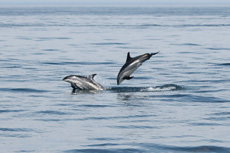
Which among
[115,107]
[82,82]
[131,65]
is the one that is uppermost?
[131,65]

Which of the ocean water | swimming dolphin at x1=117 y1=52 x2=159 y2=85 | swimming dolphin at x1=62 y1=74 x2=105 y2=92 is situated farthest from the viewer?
swimming dolphin at x1=62 y1=74 x2=105 y2=92

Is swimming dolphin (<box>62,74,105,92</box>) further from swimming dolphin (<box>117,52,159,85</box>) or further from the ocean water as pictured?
swimming dolphin (<box>117,52,159,85</box>)

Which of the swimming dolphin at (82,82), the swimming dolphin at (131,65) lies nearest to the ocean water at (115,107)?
the swimming dolphin at (82,82)

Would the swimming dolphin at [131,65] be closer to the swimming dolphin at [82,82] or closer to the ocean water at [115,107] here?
the ocean water at [115,107]

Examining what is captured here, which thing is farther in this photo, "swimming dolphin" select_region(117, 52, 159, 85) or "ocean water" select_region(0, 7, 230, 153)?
"swimming dolphin" select_region(117, 52, 159, 85)

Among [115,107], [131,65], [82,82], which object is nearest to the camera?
[115,107]

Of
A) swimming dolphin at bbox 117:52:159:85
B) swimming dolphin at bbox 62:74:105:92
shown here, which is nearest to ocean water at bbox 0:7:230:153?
swimming dolphin at bbox 62:74:105:92

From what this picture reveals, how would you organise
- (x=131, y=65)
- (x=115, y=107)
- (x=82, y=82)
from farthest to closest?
(x=82, y=82) < (x=131, y=65) < (x=115, y=107)

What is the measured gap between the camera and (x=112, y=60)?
116 ft

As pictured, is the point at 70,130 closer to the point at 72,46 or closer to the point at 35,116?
the point at 35,116

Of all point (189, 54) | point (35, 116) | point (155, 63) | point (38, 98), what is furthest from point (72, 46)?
point (35, 116)

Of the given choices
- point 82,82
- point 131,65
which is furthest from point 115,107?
point 82,82

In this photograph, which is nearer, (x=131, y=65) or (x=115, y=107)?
(x=115, y=107)

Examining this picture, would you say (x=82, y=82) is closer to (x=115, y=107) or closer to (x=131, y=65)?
(x=131, y=65)
